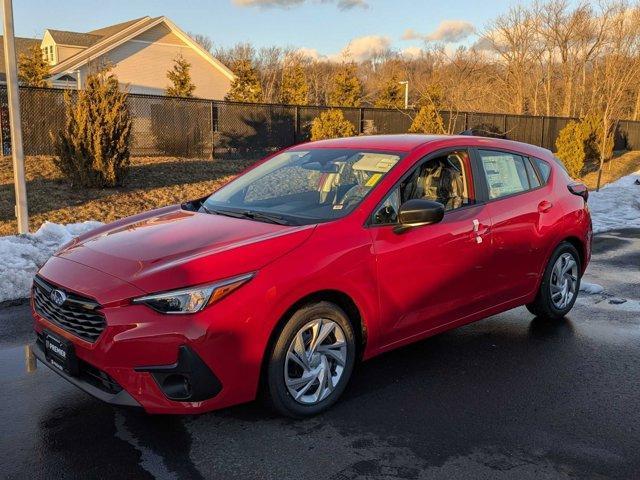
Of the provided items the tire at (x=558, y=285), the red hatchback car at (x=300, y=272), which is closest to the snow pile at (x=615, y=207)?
the tire at (x=558, y=285)

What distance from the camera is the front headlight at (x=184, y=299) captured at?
3160 millimetres

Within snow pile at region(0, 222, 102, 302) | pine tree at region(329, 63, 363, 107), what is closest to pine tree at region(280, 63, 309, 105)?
pine tree at region(329, 63, 363, 107)

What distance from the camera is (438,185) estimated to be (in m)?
4.59

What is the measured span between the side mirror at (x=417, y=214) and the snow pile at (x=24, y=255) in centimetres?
423

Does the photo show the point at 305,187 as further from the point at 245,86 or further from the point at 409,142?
the point at 245,86

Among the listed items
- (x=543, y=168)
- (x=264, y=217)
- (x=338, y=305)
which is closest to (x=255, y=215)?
(x=264, y=217)

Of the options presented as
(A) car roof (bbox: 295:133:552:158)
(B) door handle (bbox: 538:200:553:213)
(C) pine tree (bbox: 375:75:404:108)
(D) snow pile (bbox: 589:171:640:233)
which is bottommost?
(D) snow pile (bbox: 589:171:640:233)

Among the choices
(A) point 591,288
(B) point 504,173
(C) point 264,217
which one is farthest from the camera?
(A) point 591,288

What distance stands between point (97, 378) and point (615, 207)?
1327 centimetres

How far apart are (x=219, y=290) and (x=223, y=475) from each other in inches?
37.1

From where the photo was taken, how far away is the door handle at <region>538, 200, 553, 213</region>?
17.1ft

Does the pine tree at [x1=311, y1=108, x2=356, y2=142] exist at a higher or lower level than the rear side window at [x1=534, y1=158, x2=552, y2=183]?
higher

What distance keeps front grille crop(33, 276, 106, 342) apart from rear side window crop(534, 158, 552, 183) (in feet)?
13.2

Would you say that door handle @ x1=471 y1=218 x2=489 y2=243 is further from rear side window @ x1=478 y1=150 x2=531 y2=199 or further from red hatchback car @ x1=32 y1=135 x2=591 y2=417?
rear side window @ x1=478 y1=150 x2=531 y2=199
